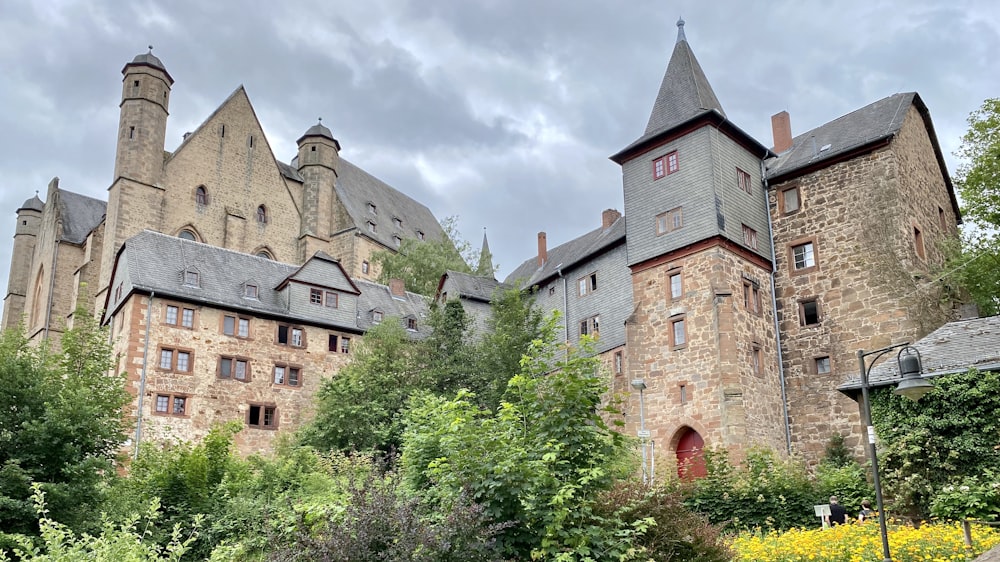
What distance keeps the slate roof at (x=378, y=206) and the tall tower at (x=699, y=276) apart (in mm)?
29433

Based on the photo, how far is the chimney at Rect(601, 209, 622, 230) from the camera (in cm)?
4341

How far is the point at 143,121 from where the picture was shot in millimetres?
48031

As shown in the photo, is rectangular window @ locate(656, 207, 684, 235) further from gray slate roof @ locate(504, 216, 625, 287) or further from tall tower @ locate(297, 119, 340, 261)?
tall tower @ locate(297, 119, 340, 261)

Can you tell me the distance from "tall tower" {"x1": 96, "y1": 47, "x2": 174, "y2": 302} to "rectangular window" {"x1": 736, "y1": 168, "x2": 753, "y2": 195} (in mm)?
31758

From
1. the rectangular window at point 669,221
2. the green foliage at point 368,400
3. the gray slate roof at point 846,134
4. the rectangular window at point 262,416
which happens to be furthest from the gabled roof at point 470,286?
the gray slate roof at point 846,134

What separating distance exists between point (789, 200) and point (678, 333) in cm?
723

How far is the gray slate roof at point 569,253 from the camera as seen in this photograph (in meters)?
38.3

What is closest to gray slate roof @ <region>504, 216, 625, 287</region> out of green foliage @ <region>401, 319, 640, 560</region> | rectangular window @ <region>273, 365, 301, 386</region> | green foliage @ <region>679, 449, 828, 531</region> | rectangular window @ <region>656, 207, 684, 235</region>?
rectangular window @ <region>656, 207, 684, 235</region>

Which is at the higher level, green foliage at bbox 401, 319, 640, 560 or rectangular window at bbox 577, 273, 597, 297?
rectangular window at bbox 577, 273, 597, 297

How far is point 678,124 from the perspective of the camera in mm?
32219

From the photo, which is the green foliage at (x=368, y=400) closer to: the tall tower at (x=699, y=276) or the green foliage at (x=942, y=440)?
the tall tower at (x=699, y=276)

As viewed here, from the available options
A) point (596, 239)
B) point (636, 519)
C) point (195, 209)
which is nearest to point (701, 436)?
point (596, 239)

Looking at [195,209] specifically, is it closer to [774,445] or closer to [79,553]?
[774,445]

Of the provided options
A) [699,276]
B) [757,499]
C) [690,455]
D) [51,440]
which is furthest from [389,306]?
[51,440]
